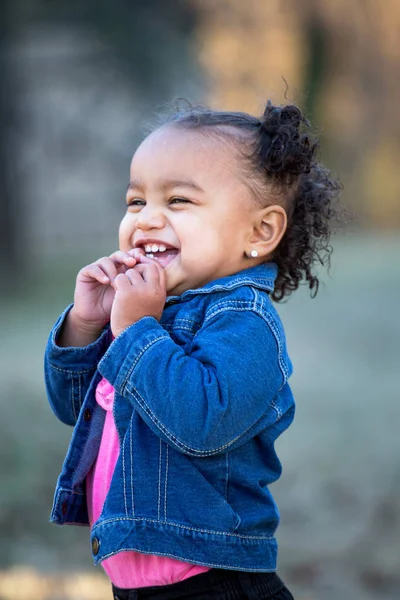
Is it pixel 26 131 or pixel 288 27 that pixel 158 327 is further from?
pixel 288 27

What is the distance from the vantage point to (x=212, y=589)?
75.4 inches

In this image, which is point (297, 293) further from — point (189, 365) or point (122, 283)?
point (189, 365)

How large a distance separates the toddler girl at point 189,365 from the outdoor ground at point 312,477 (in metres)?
1.06

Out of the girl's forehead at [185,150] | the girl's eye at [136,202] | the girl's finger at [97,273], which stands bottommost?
the girl's finger at [97,273]

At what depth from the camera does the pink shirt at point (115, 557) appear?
1.90 m

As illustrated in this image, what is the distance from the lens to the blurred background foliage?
384cm

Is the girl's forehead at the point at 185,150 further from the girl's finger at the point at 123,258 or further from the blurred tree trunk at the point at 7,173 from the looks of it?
the blurred tree trunk at the point at 7,173

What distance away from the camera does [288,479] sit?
4652 mm

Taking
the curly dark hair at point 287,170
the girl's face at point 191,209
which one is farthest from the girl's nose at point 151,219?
the curly dark hair at point 287,170

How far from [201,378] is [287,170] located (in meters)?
0.60

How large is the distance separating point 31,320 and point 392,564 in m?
7.41

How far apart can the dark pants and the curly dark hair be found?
0.74 metres

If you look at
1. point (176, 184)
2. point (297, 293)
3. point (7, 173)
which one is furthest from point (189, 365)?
point (7, 173)

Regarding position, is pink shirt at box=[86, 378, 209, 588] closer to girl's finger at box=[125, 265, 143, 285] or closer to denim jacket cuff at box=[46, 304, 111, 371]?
denim jacket cuff at box=[46, 304, 111, 371]
